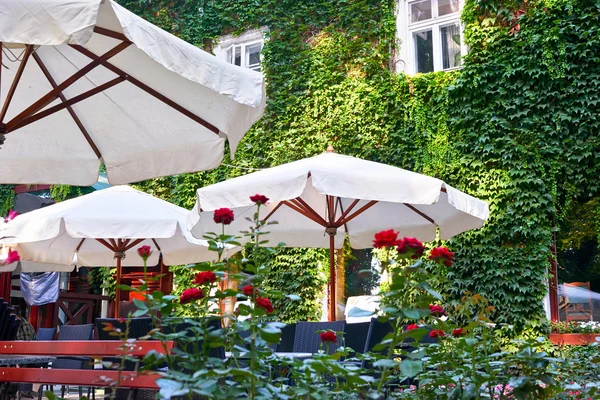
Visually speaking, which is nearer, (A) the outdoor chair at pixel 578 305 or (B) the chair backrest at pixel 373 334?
(B) the chair backrest at pixel 373 334

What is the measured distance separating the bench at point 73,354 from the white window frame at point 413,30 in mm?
6682

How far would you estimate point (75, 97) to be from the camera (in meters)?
3.96

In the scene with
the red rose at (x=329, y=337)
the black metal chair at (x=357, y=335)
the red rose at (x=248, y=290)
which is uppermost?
the red rose at (x=248, y=290)

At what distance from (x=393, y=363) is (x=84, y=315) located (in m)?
11.8

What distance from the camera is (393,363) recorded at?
1908 mm

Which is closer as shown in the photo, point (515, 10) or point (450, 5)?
point (515, 10)

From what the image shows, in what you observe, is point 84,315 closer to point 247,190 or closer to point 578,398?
point 247,190

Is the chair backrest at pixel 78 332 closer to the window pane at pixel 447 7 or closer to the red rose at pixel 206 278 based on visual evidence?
the red rose at pixel 206 278

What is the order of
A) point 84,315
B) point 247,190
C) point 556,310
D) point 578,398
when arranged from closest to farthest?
point 578,398 → point 247,190 → point 556,310 → point 84,315

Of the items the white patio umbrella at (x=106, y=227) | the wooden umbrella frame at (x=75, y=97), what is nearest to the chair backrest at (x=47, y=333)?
the white patio umbrella at (x=106, y=227)

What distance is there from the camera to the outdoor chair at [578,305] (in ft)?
26.7

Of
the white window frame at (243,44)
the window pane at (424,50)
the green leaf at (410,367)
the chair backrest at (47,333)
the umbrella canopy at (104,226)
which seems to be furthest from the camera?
the white window frame at (243,44)

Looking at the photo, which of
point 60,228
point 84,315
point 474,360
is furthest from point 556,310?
point 84,315

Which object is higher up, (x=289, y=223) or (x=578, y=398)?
(x=289, y=223)
